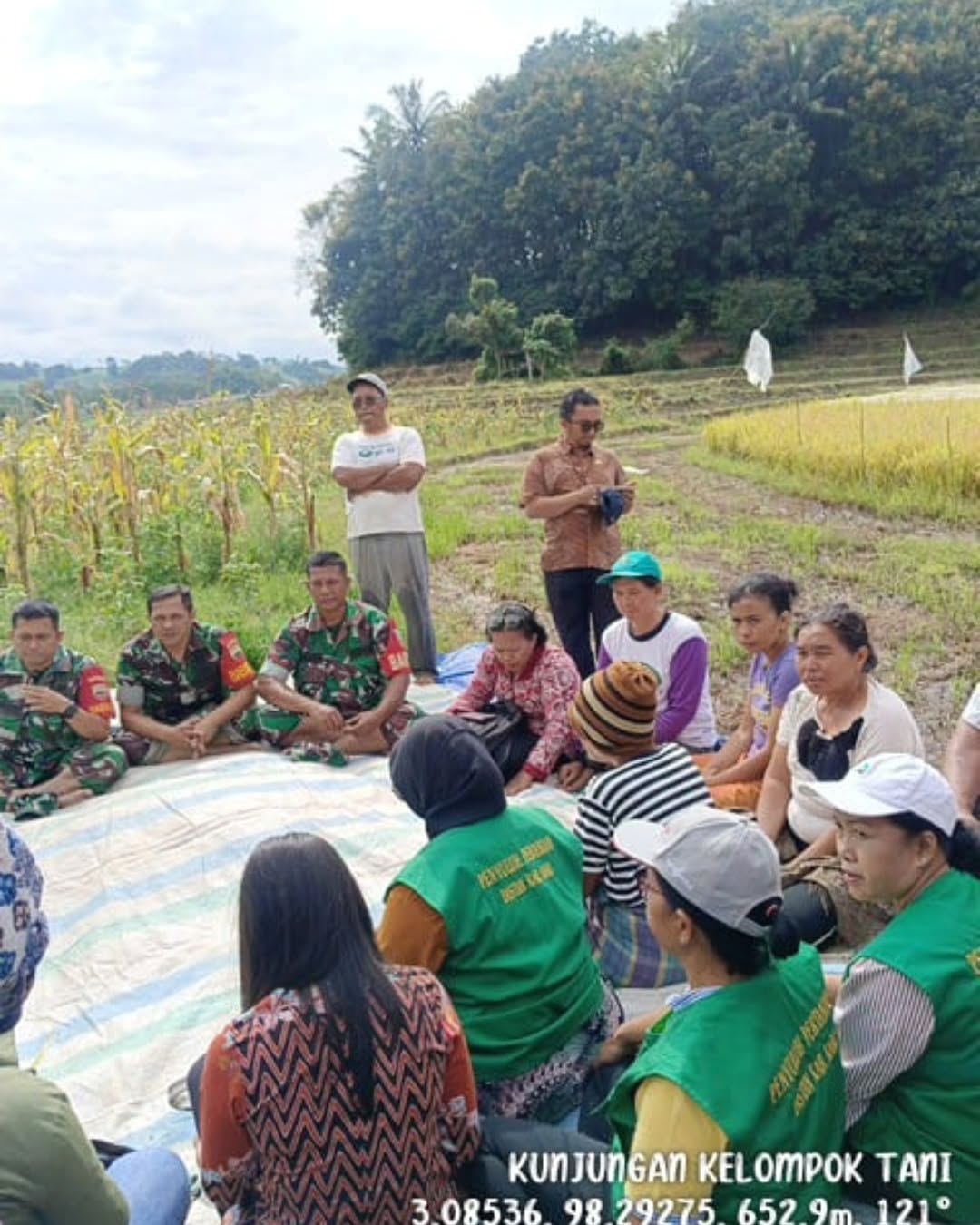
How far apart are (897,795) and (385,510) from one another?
4016 mm

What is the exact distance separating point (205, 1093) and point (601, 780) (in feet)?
3.99

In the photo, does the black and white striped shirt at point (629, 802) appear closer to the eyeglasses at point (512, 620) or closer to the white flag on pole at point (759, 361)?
the eyeglasses at point (512, 620)

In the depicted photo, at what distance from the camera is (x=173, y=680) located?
182 inches

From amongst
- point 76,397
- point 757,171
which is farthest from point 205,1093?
point 757,171

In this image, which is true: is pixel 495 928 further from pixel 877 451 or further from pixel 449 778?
pixel 877 451

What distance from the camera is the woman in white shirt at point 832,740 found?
2.83 meters

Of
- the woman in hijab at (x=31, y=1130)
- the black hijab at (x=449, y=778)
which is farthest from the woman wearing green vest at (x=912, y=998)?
the woman in hijab at (x=31, y=1130)

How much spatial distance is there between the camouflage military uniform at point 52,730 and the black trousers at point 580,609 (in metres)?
2.14

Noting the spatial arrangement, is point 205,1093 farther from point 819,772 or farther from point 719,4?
point 719,4

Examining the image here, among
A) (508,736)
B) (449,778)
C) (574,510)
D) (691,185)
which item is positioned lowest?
(508,736)

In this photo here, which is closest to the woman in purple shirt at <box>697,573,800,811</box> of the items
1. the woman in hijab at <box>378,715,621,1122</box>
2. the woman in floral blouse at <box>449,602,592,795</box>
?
the woman in floral blouse at <box>449,602,592,795</box>

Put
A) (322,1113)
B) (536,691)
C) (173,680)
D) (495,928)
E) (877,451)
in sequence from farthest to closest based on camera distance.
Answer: (877,451)
(173,680)
(536,691)
(495,928)
(322,1113)

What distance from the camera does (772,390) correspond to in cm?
2492

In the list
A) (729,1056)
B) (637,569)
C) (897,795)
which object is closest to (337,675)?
(637,569)
